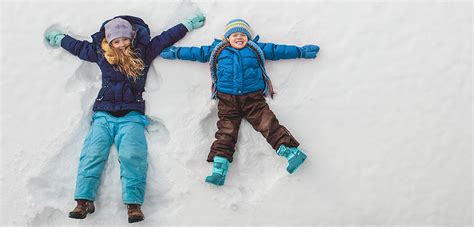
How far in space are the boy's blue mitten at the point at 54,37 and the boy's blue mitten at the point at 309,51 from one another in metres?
1.75

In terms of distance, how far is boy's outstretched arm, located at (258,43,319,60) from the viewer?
388 cm

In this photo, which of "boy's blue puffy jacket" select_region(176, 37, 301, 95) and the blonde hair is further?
the blonde hair

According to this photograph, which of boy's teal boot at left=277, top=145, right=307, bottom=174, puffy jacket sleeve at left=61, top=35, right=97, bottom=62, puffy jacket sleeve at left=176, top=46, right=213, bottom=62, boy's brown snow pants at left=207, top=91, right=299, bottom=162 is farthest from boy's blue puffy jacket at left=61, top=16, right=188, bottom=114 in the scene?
boy's teal boot at left=277, top=145, right=307, bottom=174

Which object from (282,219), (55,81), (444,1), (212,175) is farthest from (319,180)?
(55,81)

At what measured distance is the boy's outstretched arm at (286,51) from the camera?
388 centimetres

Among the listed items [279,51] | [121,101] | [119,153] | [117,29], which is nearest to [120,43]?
[117,29]

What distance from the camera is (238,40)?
381 cm

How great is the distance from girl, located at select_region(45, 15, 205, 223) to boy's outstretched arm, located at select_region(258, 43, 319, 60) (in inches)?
21.3

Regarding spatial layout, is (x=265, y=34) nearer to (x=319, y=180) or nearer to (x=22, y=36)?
(x=319, y=180)

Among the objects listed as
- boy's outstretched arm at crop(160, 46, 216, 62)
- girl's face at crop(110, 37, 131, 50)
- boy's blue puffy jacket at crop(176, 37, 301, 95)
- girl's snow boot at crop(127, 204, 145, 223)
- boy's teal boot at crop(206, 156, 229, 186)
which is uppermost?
girl's face at crop(110, 37, 131, 50)

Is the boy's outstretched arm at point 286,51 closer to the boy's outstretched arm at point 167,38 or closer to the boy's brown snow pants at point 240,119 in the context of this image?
the boy's brown snow pants at point 240,119

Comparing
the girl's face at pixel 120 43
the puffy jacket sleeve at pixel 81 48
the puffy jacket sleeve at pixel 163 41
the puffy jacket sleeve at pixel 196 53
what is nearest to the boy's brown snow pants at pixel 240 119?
the puffy jacket sleeve at pixel 196 53

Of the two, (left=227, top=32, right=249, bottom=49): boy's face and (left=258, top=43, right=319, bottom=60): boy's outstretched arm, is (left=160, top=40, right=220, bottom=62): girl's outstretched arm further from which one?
(left=258, top=43, right=319, bottom=60): boy's outstretched arm

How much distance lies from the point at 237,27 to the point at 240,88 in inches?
17.0
